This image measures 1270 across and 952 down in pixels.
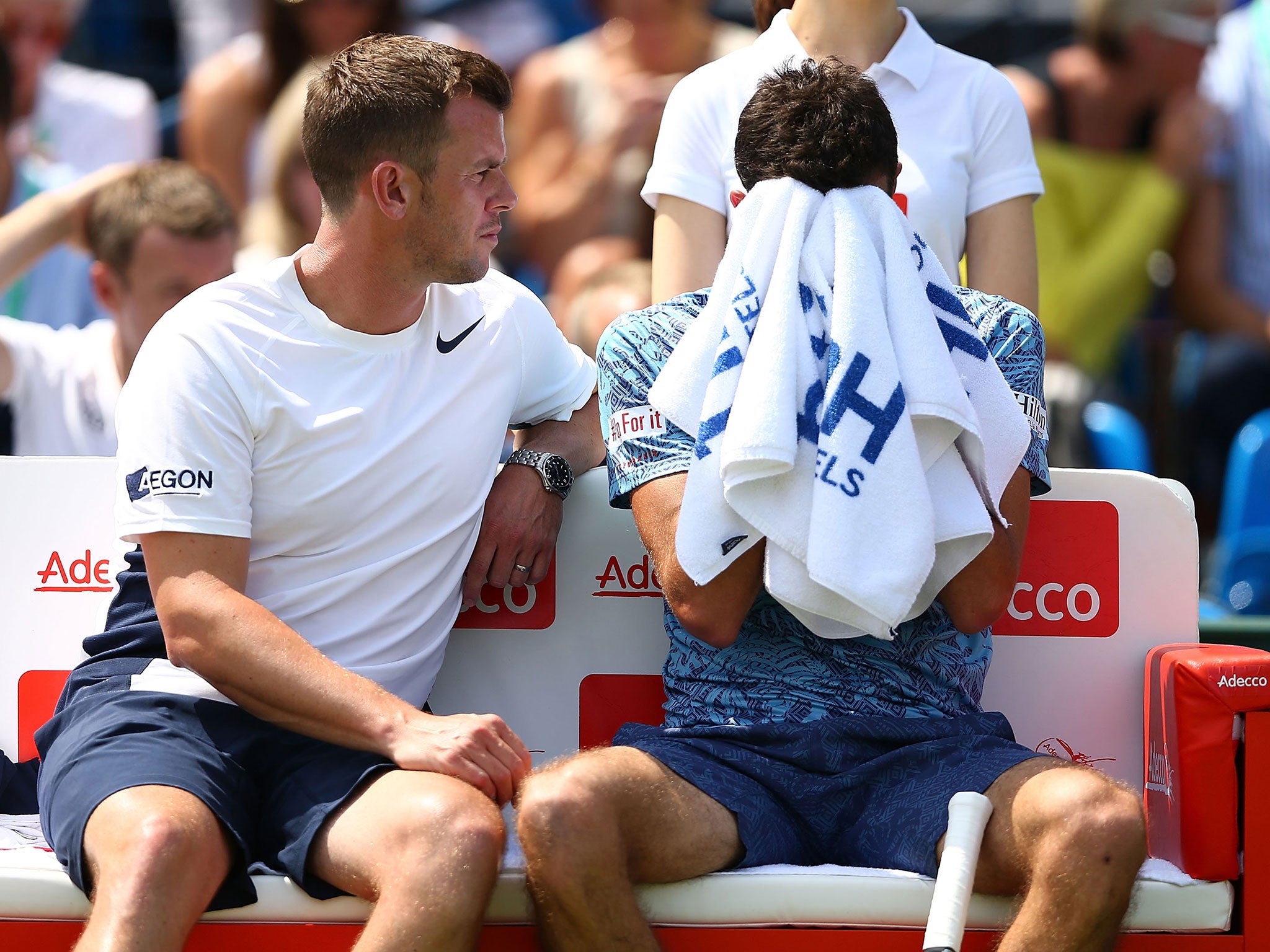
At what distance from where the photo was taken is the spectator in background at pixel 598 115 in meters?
4.66

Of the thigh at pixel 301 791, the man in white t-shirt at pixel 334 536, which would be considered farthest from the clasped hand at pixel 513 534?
the thigh at pixel 301 791

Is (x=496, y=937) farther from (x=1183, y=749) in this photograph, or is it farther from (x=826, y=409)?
(x=1183, y=749)

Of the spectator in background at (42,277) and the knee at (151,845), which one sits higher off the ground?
the spectator in background at (42,277)

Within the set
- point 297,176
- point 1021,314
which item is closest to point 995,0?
point 297,176

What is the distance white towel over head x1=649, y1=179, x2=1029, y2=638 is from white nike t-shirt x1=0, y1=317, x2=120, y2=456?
1.75 meters

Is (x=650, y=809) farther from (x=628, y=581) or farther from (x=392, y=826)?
(x=628, y=581)

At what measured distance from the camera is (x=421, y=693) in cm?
243

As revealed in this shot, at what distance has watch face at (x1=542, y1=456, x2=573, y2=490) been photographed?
98.1 inches

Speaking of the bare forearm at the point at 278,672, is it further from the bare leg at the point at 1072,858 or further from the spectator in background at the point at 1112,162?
the spectator in background at the point at 1112,162

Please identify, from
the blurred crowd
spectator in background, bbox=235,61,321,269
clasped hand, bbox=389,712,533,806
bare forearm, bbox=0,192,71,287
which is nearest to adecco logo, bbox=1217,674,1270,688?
clasped hand, bbox=389,712,533,806

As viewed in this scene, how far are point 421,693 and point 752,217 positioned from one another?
917 millimetres

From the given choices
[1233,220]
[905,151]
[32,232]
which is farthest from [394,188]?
[1233,220]

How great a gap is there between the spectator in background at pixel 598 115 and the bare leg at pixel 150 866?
2.81 metres

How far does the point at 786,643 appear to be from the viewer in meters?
2.25
